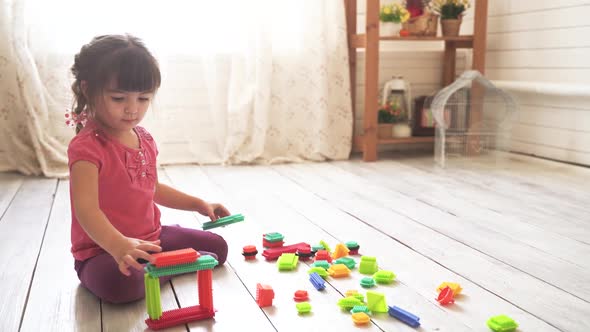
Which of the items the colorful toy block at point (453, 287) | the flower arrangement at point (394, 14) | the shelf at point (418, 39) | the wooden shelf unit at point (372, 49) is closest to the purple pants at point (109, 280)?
the colorful toy block at point (453, 287)

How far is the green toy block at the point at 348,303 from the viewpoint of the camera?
1.06 meters

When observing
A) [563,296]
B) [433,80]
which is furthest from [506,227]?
[433,80]

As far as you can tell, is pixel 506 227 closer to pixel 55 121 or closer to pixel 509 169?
pixel 509 169

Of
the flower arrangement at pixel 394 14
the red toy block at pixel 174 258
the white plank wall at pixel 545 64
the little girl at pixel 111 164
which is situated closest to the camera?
the red toy block at pixel 174 258

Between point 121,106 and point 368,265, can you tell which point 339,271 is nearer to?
point 368,265

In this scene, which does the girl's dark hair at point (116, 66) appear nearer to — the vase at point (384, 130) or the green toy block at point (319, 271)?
the green toy block at point (319, 271)

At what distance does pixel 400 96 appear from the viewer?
9.24 ft

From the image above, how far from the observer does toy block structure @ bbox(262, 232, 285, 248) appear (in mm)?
1396

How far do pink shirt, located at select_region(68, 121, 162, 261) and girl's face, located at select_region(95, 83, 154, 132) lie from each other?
4 centimetres

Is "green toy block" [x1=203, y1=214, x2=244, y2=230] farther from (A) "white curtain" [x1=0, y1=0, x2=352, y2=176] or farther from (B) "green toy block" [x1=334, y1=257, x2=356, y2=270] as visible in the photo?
(A) "white curtain" [x1=0, y1=0, x2=352, y2=176]

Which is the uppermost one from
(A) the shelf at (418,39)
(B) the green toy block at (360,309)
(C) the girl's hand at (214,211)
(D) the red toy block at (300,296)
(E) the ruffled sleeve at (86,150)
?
(A) the shelf at (418,39)

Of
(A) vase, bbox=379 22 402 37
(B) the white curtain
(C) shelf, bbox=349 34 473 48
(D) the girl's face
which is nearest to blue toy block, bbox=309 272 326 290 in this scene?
(D) the girl's face

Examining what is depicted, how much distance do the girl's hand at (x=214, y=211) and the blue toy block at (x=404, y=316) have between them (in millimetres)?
455

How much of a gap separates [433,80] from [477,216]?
1427 millimetres
